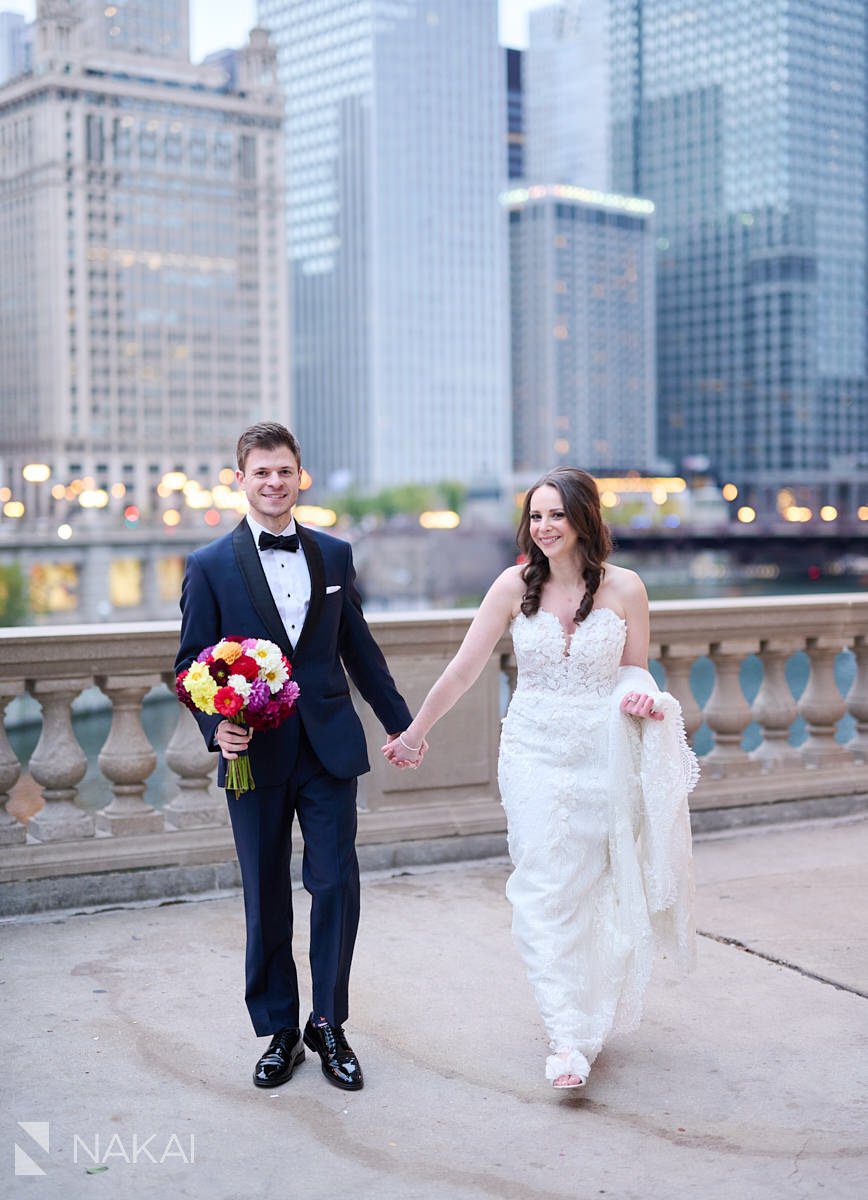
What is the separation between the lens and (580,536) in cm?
463

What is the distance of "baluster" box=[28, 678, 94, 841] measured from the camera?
21.2 feet

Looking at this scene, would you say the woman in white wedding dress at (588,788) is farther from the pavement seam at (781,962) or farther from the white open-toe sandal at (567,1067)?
the pavement seam at (781,962)

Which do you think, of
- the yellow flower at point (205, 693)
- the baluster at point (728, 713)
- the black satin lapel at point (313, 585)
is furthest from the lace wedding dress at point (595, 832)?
the baluster at point (728, 713)

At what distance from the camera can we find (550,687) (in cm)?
470

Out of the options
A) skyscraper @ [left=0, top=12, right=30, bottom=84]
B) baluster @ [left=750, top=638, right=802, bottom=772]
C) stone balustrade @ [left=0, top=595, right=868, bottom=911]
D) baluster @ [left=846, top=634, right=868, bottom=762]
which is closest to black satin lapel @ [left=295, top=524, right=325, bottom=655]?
stone balustrade @ [left=0, top=595, right=868, bottom=911]

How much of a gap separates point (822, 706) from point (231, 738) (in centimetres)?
492

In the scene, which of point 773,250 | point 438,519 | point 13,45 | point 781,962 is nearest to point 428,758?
point 781,962

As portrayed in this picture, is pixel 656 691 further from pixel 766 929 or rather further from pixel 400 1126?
pixel 766 929

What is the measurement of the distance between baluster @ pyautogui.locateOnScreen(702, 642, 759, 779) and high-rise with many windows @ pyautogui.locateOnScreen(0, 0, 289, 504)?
148m

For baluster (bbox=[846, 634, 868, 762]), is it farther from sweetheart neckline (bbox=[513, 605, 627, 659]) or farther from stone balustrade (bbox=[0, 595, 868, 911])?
sweetheart neckline (bbox=[513, 605, 627, 659])

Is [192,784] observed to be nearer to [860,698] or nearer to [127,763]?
[127,763]

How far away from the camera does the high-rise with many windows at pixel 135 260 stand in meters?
151

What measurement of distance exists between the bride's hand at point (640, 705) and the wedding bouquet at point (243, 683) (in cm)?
103

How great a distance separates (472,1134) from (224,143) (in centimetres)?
16699
